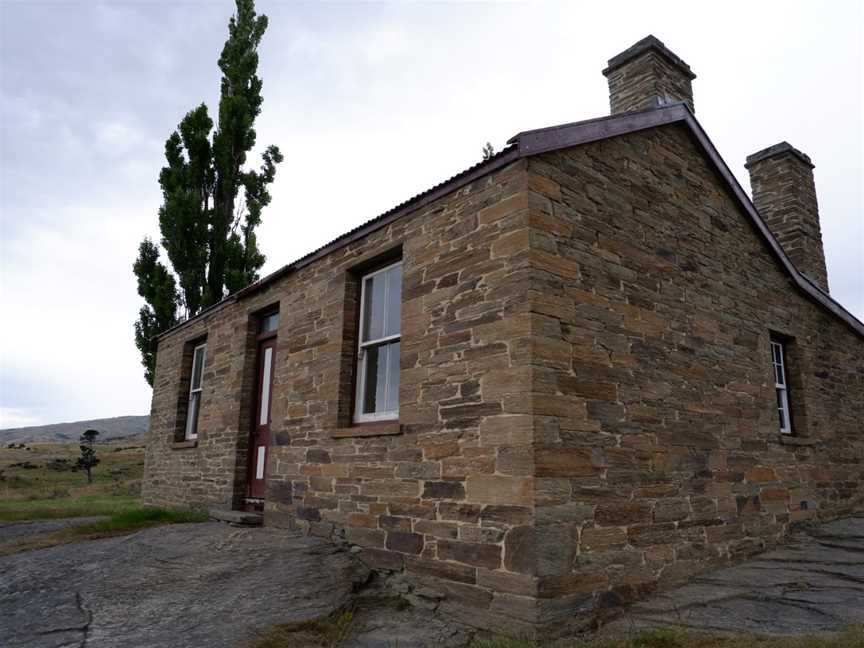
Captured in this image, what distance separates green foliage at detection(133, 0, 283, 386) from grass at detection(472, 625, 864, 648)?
13.4m

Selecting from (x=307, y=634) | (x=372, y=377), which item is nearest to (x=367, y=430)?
(x=372, y=377)

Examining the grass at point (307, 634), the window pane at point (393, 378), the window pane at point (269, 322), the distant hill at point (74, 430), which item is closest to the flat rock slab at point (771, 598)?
the grass at point (307, 634)

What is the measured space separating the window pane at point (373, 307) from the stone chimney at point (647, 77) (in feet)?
15.3

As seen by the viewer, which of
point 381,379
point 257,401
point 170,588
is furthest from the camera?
point 257,401

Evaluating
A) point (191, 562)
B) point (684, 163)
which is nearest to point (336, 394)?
point (191, 562)

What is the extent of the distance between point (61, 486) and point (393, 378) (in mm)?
19710

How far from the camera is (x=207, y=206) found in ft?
54.2

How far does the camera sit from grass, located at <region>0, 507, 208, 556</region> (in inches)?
308

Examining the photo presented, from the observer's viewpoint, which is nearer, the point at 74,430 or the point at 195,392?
the point at 195,392

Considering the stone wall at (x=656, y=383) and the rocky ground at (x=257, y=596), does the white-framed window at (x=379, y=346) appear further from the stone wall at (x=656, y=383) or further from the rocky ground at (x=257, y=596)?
the stone wall at (x=656, y=383)

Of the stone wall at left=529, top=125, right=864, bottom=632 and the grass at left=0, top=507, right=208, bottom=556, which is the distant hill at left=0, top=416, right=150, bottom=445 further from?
the stone wall at left=529, top=125, right=864, bottom=632

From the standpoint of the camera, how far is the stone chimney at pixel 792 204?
36.1 feet

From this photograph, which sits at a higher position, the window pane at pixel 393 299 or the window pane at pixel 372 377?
the window pane at pixel 393 299

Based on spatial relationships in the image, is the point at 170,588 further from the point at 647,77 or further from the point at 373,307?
the point at 647,77
